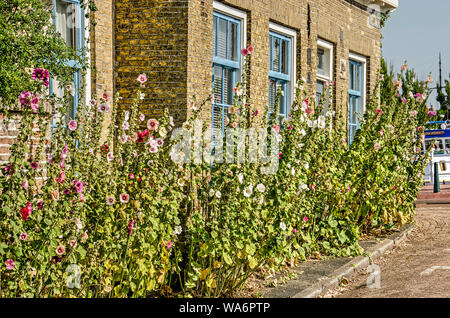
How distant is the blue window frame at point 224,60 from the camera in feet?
35.6

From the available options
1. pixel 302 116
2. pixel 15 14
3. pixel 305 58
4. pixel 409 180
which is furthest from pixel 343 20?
pixel 15 14

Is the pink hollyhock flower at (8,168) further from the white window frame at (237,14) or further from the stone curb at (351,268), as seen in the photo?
the white window frame at (237,14)

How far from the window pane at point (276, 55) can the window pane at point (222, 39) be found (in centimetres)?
183

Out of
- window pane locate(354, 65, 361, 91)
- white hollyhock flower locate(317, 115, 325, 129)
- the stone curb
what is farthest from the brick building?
window pane locate(354, 65, 361, 91)

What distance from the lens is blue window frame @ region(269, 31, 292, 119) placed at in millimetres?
12703

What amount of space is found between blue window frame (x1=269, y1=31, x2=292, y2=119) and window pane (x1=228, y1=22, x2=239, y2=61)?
1274 millimetres

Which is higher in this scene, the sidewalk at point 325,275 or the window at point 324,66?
the window at point 324,66

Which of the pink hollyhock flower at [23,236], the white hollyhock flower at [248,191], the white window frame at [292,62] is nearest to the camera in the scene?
the pink hollyhock flower at [23,236]

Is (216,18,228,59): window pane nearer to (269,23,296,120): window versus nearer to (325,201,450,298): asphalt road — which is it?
(269,23,296,120): window

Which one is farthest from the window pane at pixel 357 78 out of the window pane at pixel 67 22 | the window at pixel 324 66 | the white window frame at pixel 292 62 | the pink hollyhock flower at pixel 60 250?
the pink hollyhock flower at pixel 60 250

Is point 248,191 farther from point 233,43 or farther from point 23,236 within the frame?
point 233,43

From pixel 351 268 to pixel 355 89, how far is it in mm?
10121

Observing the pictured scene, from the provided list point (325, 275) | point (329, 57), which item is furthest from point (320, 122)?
point (329, 57)
